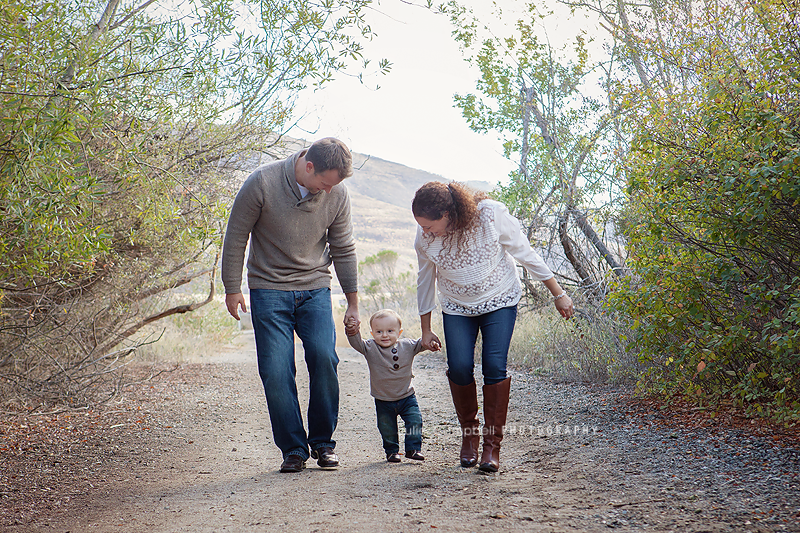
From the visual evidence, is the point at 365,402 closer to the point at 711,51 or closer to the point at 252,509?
the point at 252,509

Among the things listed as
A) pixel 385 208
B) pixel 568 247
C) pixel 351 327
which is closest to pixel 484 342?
pixel 351 327

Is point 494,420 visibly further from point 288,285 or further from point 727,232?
point 727,232

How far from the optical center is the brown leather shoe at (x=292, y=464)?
379 centimetres

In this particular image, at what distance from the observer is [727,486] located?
2949mm

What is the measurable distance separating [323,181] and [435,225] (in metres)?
0.69

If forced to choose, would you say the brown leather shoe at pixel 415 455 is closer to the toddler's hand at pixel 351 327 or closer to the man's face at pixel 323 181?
the toddler's hand at pixel 351 327

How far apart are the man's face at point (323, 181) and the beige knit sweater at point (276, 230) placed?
0.10 m

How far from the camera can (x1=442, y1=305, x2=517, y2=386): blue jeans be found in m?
3.63

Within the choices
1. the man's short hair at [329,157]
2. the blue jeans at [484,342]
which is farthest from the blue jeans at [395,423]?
the man's short hair at [329,157]

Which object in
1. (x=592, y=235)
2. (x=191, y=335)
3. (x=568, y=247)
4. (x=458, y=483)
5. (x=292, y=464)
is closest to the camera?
(x=458, y=483)

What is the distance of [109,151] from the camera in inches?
181

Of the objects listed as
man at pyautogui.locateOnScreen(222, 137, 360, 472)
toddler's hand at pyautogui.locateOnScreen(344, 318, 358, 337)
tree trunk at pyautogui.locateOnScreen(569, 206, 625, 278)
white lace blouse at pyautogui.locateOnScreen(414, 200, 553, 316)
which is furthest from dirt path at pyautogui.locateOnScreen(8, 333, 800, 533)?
Answer: tree trunk at pyautogui.locateOnScreen(569, 206, 625, 278)

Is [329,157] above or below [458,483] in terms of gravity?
above

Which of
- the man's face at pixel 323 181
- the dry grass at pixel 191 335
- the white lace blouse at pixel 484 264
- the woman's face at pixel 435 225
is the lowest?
the dry grass at pixel 191 335
